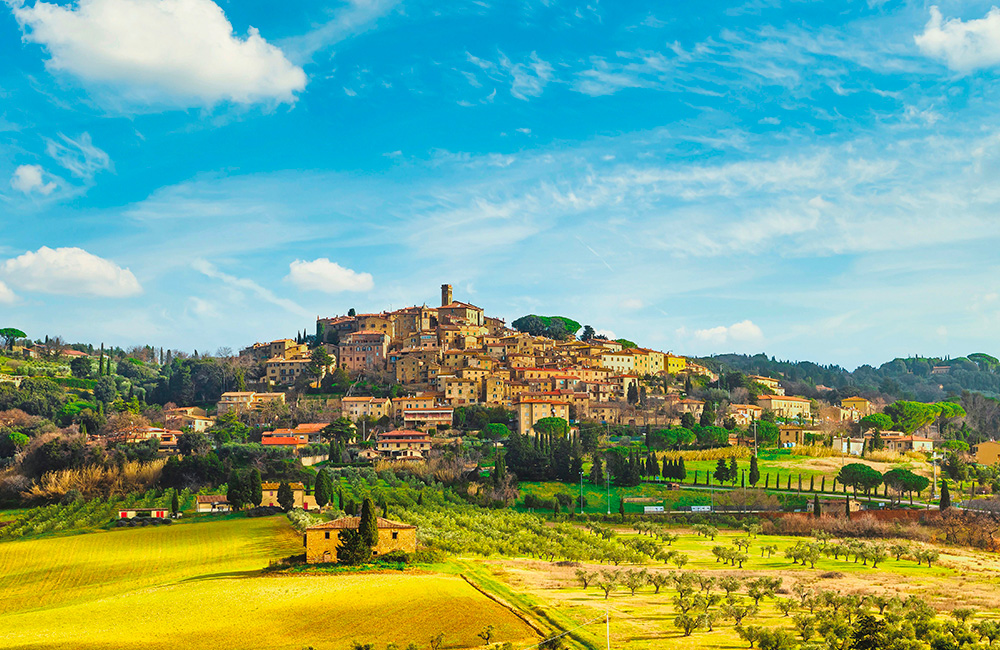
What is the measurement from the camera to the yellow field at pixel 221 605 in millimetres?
29375

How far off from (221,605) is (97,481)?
4722 cm

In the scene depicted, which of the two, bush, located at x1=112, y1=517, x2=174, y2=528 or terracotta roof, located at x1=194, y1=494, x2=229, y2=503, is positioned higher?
terracotta roof, located at x1=194, y1=494, x2=229, y2=503

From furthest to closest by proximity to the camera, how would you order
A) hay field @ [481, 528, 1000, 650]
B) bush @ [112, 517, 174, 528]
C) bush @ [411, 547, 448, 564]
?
bush @ [112, 517, 174, 528] < bush @ [411, 547, 448, 564] < hay field @ [481, 528, 1000, 650]

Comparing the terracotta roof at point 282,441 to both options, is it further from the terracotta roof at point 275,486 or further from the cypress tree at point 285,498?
the cypress tree at point 285,498

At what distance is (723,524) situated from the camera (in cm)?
6644

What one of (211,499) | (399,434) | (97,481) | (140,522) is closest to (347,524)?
(140,522)

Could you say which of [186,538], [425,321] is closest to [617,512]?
[186,538]

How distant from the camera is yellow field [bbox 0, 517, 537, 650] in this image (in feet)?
96.4

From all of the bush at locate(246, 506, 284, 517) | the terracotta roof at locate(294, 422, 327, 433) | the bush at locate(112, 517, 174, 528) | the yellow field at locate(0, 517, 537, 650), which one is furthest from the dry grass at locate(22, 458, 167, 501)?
the yellow field at locate(0, 517, 537, 650)

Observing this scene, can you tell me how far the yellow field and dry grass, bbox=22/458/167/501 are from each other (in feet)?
83.4

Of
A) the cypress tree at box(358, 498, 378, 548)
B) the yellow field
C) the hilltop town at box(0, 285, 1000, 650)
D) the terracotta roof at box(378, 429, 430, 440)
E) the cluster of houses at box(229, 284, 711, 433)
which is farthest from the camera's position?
the cluster of houses at box(229, 284, 711, 433)

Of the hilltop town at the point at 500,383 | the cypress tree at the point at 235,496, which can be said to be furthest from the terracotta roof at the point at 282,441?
the cypress tree at the point at 235,496

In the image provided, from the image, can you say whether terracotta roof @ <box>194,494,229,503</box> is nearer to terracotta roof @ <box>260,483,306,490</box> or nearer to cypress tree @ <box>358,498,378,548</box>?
terracotta roof @ <box>260,483,306,490</box>

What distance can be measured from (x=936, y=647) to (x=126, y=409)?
302 ft
